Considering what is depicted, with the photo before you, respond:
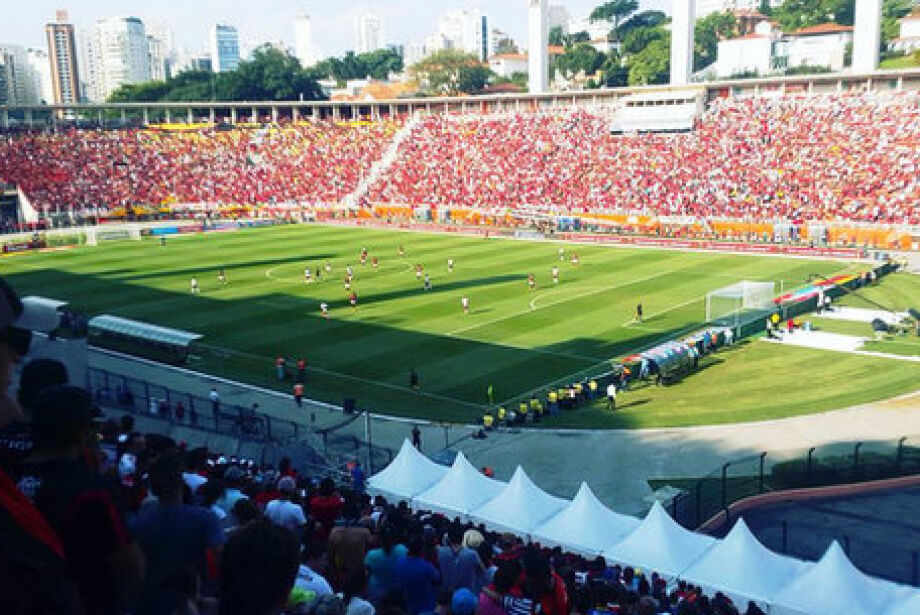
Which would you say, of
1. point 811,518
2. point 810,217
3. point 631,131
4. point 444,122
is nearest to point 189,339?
point 811,518

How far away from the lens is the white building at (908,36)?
129m

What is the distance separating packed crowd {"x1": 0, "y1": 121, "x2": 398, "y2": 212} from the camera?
98000mm

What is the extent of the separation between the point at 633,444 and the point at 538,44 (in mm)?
88668

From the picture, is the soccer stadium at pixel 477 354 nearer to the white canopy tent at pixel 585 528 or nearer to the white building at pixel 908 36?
the white canopy tent at pixel 585 528

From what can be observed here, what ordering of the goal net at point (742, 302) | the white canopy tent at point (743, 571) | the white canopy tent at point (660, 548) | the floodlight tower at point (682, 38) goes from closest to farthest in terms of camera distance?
1. the white canopy tent at point (743, 571)
2. the white canopy tent at point (660, 548)
3. the goal net at point (742, 302)
4. the floodlight tower at point (682, 38)

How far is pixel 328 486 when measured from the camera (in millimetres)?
13133

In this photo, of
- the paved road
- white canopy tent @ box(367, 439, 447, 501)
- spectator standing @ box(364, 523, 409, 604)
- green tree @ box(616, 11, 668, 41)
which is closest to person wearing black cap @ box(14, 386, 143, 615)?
spectator standing @ box(364, 523, 409, 604)

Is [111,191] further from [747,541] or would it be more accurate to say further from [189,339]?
[747,541]

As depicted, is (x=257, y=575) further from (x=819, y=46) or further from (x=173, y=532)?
(x=819, y=46)

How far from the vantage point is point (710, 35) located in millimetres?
160250

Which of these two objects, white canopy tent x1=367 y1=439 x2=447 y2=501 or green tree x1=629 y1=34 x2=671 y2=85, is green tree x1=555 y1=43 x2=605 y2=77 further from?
white canopy tent x1=367 y1=439 x2=447 y2=501

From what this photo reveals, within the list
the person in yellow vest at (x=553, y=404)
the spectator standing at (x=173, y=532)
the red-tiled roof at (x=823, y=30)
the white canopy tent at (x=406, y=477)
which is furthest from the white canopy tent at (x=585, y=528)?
the red-tiled roof at (x=823, y=30)

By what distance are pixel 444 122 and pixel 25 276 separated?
197ft

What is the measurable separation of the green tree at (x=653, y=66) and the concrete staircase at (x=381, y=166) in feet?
Answer: 145
